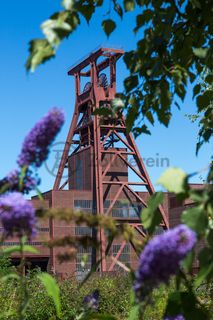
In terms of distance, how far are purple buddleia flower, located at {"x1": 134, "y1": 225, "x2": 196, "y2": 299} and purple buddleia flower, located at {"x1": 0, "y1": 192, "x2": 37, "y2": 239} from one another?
0.91 ft

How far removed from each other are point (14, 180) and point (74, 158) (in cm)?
5396

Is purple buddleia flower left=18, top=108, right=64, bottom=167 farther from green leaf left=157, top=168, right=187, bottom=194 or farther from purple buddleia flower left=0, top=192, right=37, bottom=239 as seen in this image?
green leaf left=157, top=168, right=187, bottom=194

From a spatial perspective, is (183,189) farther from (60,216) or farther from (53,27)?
(53,27)

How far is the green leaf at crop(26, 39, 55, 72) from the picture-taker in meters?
1.38

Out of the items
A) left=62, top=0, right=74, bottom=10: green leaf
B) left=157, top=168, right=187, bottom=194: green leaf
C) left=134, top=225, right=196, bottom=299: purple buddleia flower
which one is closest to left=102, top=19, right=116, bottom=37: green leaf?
left=62, top=0, right=74, bottom=10: green leaf

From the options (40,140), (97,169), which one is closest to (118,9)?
(40,140)

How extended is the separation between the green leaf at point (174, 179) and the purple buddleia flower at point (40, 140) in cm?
27

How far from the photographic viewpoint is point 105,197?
52500 millimetres

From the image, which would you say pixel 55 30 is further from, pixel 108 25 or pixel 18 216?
pixel 108 25

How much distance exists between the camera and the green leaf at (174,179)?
1301 millimetres

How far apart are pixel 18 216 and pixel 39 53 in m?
0.40

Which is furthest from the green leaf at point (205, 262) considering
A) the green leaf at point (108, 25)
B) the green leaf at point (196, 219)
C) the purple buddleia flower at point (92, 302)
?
the green leaf at point (108, 25)

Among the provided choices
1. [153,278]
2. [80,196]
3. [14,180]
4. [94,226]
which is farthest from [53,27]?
[80,196]

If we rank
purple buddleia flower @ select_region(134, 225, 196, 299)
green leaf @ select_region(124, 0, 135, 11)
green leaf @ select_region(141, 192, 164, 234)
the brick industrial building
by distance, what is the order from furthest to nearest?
the brick industrial building, green leaf @ select_region(124, 0, 135, 11), green leaf @ select_region(141, 192, 164, 234), purple buddleia flower @ select_region(134, 225, 196, 299)
